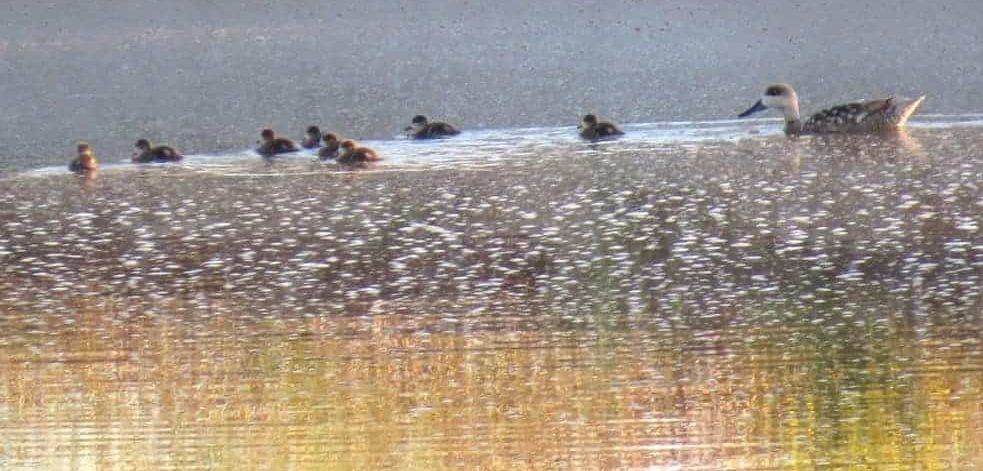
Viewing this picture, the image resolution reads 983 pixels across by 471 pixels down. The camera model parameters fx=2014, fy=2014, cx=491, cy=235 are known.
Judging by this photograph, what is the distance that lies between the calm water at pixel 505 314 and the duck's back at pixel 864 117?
0.88m

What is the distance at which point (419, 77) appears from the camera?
1329cm

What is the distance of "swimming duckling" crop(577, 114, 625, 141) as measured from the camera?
1027cm

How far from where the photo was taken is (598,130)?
1028cm

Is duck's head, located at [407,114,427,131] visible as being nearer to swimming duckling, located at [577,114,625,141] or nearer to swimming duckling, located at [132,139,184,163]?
swimming duckling, located at [577,114,625,141]

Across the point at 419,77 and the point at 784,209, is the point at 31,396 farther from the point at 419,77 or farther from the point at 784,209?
the point at 419,77

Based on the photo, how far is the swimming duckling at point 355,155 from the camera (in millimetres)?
9711

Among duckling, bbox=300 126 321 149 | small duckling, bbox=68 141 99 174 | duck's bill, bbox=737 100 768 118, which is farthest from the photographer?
duck's bill, bbox=737 100 768 118

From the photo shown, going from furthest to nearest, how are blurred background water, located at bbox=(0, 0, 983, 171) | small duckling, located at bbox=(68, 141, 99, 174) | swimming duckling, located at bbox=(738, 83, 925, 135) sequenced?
blurred background water, located at bbox=(0, 0, 983, 171)
swimming duckling, located at bbox=(738, 83, 925, 135)
small duckling, located at bbox=(68, 141, 99, 174)

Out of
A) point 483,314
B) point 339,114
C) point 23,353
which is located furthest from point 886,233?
point 339,114

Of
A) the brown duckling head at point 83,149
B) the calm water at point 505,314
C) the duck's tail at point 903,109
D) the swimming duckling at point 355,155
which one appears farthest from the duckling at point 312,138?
the duck's tail at point 903,109

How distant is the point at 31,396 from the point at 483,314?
1.42 m

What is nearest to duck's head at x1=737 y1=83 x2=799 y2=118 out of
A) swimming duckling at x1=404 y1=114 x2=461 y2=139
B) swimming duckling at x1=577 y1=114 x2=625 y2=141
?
swimming duckling at x1=577 y1=114 x2=625 y2=141

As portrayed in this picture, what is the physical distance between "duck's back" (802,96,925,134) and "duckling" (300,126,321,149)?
2565 mm

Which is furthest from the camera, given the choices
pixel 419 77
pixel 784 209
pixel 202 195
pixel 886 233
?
pixel 419 77
